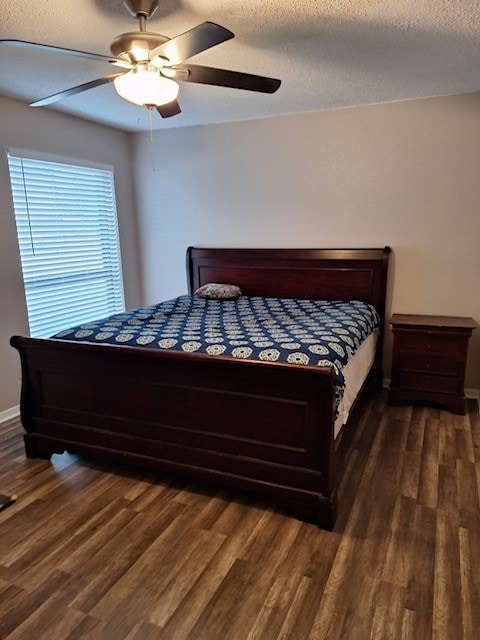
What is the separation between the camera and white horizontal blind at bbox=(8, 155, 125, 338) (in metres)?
3.35

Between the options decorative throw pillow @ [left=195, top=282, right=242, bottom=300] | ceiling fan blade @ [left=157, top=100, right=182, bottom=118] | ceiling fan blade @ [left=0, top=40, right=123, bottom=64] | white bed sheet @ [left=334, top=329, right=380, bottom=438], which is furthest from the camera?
decorative throw pillow @ [left=195, top=282, right=242, bottom=300]

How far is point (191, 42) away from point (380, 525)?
7.40 ft

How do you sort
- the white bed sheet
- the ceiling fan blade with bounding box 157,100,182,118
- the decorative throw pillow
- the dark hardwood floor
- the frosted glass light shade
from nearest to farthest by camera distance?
Answer: the dark hardwood floor < the frosted glass light shade < the white bed sheet < the ceiling fan blade with bounding box 157,100,182,118 < the decorative throw pillow

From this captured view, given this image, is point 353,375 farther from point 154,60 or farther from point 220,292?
point 154,60

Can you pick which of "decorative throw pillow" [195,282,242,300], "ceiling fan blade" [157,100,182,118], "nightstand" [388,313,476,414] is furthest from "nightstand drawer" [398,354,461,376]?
"ceiling fan blade" [157,100,182,118]

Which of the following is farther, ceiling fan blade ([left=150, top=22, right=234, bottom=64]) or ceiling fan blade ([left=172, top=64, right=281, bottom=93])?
ceiling fan blade ([left=172, top=64, right=281, bottom=93])

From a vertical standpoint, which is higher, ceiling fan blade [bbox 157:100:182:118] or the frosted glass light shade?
ceiling fan blade [bbox 157:100:182:118]

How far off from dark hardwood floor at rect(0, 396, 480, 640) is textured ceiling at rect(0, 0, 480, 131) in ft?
7.72

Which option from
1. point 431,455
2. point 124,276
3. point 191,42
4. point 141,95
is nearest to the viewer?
point 191,42

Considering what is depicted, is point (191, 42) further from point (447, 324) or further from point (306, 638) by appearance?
point (447, 324)

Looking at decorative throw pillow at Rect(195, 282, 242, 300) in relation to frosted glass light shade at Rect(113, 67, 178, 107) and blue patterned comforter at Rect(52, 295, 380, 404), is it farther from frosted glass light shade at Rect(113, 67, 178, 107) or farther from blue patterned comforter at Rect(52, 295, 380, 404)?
frosted glass light shade at Rect(113, 67, 178, 107)

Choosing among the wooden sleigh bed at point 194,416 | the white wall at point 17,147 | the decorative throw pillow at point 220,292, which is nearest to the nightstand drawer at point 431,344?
the wooden sleigh bed at point 194,416

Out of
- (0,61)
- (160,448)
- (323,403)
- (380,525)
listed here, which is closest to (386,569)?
(380,525)

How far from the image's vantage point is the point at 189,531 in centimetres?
197
